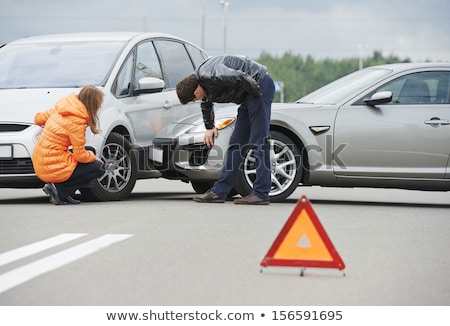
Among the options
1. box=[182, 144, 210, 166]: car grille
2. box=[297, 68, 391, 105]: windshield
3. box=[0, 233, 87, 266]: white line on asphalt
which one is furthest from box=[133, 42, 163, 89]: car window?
box=[0, 233, 87, 266]: white line on asphalt

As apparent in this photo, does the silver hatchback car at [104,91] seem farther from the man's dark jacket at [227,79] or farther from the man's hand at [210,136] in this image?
the man's dark jacket at [227,79]

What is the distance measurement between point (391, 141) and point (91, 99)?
3.20 m

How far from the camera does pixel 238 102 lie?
1098 cm

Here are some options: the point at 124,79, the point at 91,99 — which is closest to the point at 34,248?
the point at 91,99

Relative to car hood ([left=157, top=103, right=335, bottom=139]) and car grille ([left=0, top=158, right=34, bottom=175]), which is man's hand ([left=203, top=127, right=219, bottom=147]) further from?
car grille ([left=0, top=158, right=34, bottom=175])

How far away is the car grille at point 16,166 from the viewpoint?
10.7 metres

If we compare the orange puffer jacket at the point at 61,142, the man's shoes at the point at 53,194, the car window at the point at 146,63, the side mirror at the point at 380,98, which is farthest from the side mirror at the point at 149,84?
the side mirror at the point at 380,98

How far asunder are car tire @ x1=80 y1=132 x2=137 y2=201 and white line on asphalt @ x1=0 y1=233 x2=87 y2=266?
3021 mm

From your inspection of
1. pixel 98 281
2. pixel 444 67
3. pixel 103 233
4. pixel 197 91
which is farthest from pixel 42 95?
pixel 98 281

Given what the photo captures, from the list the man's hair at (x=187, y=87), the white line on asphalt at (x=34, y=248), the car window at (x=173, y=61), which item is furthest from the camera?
the car window at (x=173, y=61)

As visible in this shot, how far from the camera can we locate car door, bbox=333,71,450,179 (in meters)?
11.1

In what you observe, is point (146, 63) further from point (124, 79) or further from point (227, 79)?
point (227, 79)

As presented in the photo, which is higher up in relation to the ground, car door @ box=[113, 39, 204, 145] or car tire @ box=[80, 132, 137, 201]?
car door @ box=[113, 39, 204, 145]

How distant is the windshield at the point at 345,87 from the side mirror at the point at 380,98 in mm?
246
